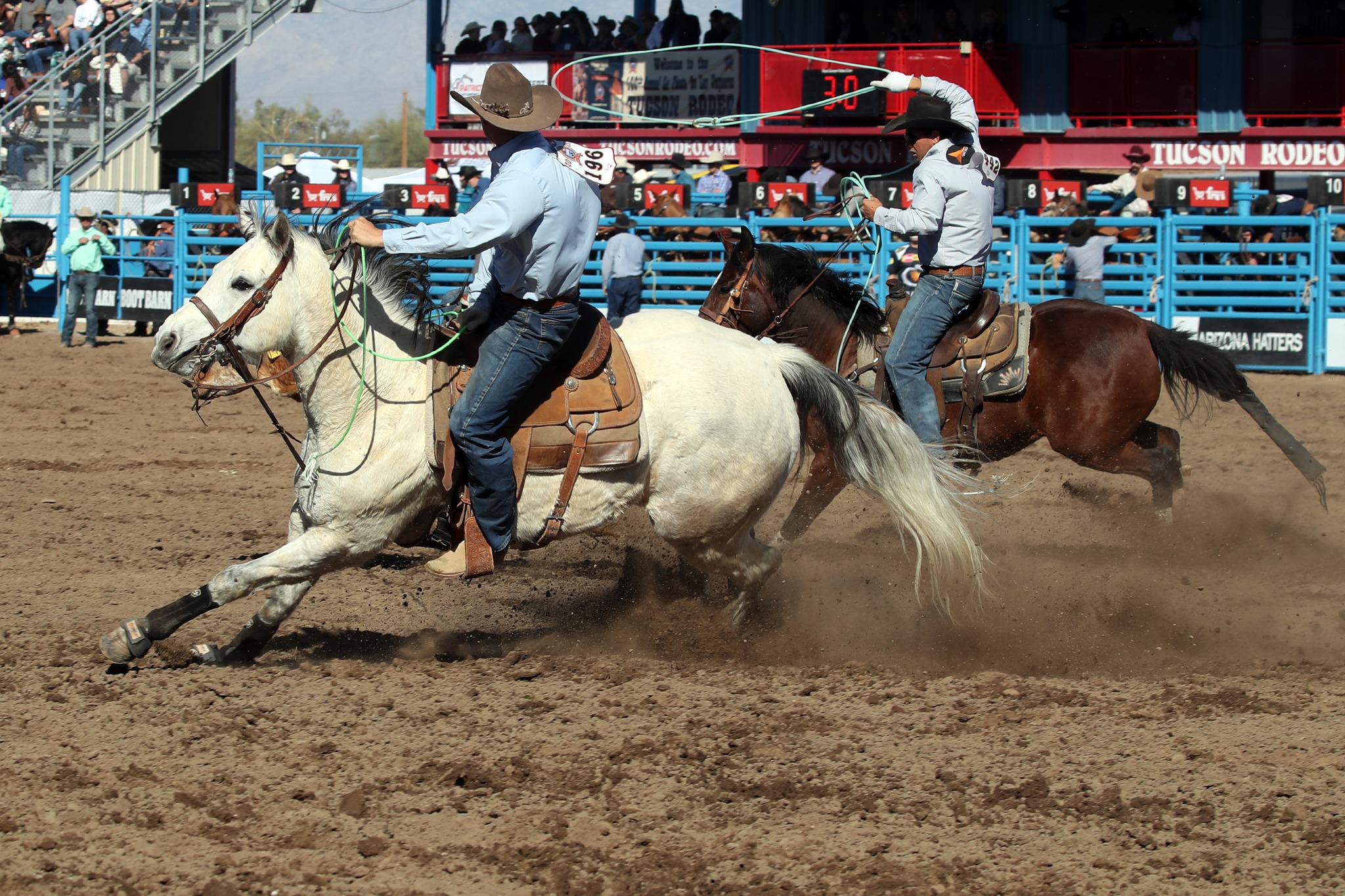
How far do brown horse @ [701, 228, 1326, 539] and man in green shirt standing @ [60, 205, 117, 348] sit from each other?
40.2 ft

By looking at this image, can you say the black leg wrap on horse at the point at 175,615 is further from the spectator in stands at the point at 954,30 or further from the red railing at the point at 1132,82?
the spectator in stands at the point at 954,30

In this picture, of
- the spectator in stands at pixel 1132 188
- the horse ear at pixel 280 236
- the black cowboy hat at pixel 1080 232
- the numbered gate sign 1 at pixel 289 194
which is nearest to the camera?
the horse ear at pixel 280 236

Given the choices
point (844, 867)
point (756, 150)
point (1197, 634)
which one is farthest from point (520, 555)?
point (756, 150)

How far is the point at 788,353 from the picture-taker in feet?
17.4

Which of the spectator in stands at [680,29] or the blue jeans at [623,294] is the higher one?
the spectator in stands at [680,29]

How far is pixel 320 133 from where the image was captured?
313ft

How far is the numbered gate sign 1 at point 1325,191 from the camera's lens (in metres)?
15.1

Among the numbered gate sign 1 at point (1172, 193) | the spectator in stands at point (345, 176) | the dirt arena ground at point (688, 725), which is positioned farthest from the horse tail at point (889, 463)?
the spectator in stands at point (345, 176)

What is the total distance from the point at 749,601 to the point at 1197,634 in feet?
6.13

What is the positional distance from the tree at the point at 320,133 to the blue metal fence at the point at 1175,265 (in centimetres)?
7048

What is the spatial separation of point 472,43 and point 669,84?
3.66m

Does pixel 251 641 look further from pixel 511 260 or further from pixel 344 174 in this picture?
pixel 344 174

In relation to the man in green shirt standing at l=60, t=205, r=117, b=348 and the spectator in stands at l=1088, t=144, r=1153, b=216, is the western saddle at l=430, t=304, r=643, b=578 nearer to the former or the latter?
the spectator in stands at l=1088, t=144, r=1153, b=216

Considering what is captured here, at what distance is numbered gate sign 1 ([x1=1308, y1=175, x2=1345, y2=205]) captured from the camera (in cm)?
1511
